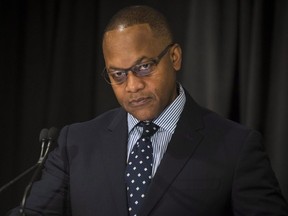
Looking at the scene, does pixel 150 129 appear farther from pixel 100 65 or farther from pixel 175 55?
pixel 100 65

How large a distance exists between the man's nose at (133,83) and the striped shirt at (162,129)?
0.16m

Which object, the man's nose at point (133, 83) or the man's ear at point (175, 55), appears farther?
the man's ear at point (175, 55)

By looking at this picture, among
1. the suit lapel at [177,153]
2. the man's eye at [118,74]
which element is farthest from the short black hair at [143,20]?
the suit lapel at [177,153]

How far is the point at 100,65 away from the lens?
8.29ft

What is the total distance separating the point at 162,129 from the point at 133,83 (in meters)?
0.22

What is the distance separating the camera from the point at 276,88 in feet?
6.97

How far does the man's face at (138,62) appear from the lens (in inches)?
60.0

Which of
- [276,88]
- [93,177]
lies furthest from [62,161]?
[276,88]

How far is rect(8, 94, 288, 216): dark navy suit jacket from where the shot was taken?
4.96 feet

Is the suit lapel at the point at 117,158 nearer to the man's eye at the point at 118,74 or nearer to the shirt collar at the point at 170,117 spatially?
the shirt collar at the point at 170,117

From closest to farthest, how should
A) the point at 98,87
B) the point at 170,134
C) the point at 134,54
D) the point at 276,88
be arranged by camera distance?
the point at 134,54
the point at 170,134
the point at 276,88
the point at 98,87

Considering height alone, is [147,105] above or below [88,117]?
above

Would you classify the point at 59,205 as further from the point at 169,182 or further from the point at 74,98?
the point at 74,98

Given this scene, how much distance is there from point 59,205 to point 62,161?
157mm
